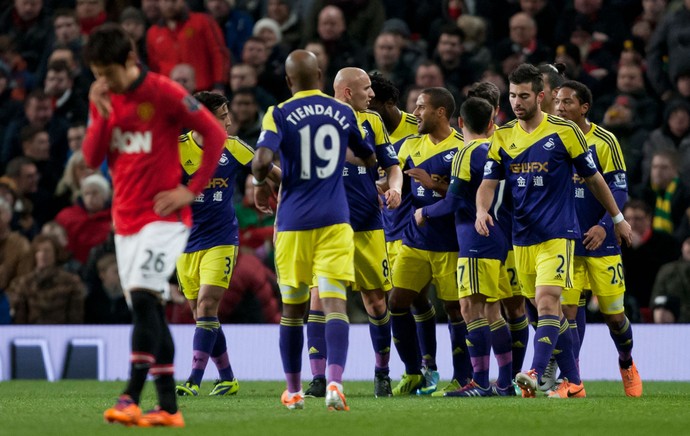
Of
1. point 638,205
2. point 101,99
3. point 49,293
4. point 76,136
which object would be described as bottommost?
point 49,293

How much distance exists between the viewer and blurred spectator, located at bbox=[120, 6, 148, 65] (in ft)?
61.9

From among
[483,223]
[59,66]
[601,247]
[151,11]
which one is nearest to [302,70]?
[483,223]

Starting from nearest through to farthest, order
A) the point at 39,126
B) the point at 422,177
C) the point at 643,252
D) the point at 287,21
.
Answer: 1. the point at 422,177
2. the point at 643,252
3. the point at 39,126
4. the point at 287,21

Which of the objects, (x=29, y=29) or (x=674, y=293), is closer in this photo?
(x=674, y=293)

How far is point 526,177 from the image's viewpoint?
34.6 feet

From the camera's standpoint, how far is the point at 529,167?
10508 millimetres

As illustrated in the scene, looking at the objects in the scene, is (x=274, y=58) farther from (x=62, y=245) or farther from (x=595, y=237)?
(x=595, y=237)

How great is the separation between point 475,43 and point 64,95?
6.01m

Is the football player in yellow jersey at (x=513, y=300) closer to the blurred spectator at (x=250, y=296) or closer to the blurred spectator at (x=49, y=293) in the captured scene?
the blurred spectator at (x=250, y=296)

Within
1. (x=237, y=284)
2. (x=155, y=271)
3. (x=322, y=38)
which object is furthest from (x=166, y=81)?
(x=322, y=38)

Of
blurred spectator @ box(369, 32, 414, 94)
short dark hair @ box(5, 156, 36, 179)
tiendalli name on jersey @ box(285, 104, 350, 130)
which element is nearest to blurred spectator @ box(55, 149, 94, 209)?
short dark hair @ box(5, 156, 36, 179)

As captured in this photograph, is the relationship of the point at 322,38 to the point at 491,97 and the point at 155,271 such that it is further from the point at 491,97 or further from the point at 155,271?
the point at 155,271

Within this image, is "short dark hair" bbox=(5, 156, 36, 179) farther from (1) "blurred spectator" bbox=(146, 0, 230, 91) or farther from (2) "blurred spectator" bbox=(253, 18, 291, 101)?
(2) "blurred spectator" bbox=(253, 18, 291, 101)

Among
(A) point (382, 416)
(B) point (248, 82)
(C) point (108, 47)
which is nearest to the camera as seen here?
(C) point (108, 47)
